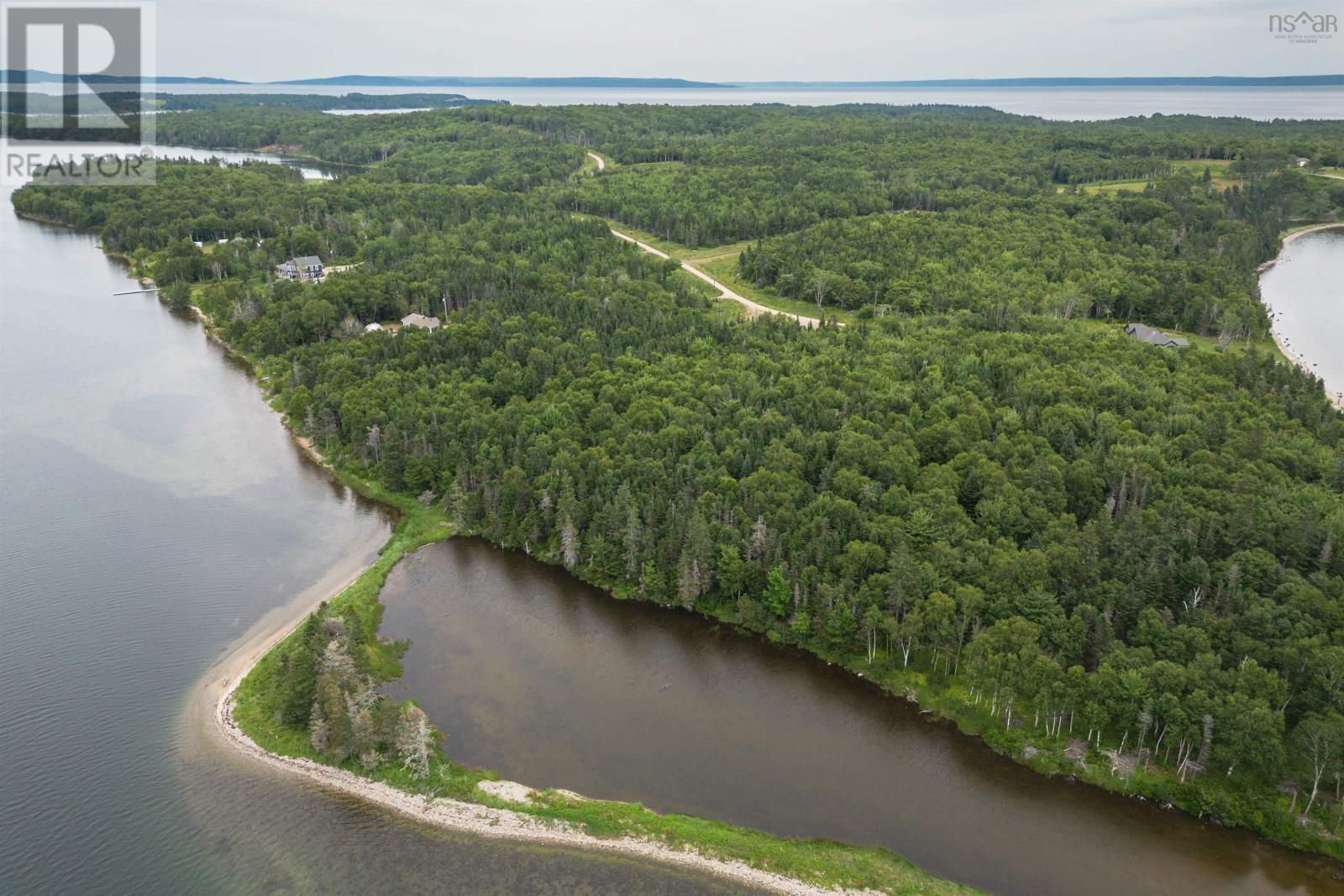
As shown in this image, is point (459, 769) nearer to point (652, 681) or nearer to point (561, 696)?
point (561, 696)

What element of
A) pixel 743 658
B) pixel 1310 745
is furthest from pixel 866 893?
pixel 1310 745

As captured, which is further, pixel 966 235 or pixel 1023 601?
pixel 966 235

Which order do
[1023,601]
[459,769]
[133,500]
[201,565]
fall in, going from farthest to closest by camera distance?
[133,500] → [201,565] → [1023,601] → [459,769]

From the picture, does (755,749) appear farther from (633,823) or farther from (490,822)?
(490,822)

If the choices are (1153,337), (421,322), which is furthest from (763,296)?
(1153,337)

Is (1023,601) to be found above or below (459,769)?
above

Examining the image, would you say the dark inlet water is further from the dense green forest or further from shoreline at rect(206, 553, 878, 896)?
shoreline at rect(206, 553, 878, 896)
